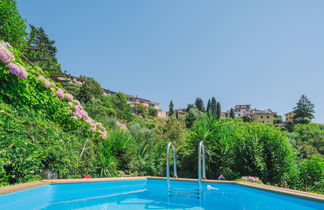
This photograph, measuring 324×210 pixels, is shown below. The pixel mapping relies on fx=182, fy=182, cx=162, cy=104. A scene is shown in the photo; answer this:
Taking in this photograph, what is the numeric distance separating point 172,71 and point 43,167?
525 inches

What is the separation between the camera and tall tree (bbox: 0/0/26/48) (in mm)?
6379

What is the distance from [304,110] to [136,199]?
2453 inches

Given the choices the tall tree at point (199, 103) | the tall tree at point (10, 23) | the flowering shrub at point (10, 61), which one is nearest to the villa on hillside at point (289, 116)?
the tall tree at point (199, 103)

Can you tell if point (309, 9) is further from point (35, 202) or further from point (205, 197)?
point (35, 202)

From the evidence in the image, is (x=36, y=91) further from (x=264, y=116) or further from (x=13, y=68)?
(x=264, y=116)

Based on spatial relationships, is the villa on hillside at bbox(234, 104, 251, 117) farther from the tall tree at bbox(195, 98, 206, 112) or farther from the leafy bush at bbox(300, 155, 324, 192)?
the leafy bush at bbox(300, 155, 324, 192)

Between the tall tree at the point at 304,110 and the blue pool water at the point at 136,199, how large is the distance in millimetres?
57722

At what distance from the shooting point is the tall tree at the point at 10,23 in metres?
6.38

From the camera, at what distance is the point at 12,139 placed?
9.75 ft

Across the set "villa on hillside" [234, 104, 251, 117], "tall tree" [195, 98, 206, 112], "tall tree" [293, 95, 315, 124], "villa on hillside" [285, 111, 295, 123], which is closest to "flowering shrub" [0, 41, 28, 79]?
"tall tree" [195, 98, 206, 112]

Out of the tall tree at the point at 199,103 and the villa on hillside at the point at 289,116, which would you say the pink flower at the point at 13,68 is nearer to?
Answer: the tall tree at the point at 199,103

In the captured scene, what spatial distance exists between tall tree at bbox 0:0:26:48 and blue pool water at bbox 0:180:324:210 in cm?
594

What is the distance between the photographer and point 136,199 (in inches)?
160

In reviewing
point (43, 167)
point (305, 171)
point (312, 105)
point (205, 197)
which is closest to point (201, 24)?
point (305, 171)
